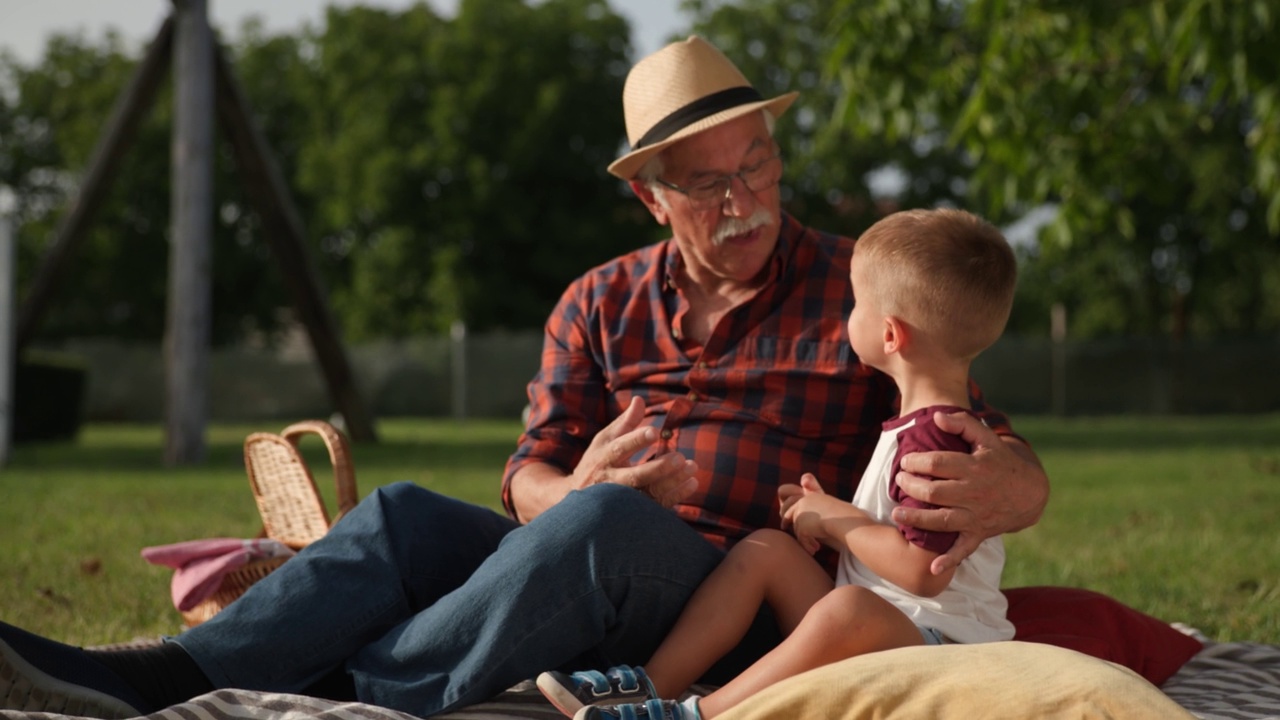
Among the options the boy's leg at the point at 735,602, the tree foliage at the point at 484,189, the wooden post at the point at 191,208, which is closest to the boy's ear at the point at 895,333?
the boy's leg at the point at 735,602

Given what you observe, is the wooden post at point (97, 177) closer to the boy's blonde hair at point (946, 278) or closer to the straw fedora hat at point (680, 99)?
the straw fedora hat at point (680, 99)

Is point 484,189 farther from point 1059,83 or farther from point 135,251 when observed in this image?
point 1059,83

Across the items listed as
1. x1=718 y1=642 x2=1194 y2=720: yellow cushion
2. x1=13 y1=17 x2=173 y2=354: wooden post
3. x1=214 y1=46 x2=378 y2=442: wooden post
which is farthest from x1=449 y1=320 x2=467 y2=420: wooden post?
x1=718 y1=642 x2=1194 y2=720: yellow cushion

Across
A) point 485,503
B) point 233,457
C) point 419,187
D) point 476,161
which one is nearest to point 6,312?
point 233,457

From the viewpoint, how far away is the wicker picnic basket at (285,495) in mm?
3359

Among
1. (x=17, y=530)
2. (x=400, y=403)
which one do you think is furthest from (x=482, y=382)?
(x=17, y=530)

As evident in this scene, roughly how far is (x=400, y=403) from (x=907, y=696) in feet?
71.7

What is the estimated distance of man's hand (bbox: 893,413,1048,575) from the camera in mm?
2404

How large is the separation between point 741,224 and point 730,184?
0.10m

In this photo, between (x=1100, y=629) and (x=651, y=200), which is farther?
(x=651, y=200)

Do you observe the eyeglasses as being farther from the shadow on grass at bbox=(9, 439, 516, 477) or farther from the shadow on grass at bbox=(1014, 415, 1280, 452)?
the shadow on grass at bbox=(1014, 415, 1280, 452)

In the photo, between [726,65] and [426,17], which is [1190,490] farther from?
[426,17]

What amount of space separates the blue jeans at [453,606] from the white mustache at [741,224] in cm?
77

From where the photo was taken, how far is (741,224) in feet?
10.1
